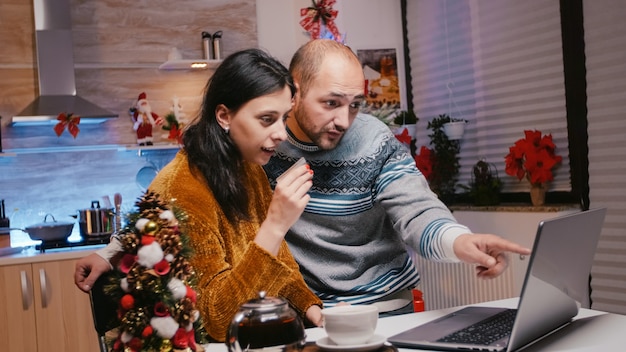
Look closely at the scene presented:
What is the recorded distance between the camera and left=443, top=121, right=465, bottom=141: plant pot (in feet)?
14.0

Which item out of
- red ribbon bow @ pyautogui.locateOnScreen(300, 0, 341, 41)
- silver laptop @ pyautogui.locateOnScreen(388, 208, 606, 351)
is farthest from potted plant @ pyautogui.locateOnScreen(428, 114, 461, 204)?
silver laptop @ pyautogui.locateOnScreen(388, 208, 606, 351)

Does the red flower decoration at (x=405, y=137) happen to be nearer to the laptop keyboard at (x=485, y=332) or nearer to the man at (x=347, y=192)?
the man at (x=347, y=192)

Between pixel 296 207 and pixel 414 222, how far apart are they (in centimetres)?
42

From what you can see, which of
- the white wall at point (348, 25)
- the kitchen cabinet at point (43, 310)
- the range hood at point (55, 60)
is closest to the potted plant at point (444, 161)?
the white wall at point (348, 25)

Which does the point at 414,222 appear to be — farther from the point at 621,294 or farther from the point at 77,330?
the point at 77,330

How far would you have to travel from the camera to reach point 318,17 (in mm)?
4469

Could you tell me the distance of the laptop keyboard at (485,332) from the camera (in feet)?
4.52

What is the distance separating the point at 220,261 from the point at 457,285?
2630 millimetres

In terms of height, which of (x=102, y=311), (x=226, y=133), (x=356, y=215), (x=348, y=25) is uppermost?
(x=348, y=25)

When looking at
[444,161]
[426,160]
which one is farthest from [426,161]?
[444,161]

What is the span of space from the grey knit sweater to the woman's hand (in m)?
0.39

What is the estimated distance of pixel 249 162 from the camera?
78.1 inches

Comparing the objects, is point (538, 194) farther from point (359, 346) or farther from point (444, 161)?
point (359, 346)

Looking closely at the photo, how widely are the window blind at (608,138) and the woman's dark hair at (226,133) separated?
6.67ft
